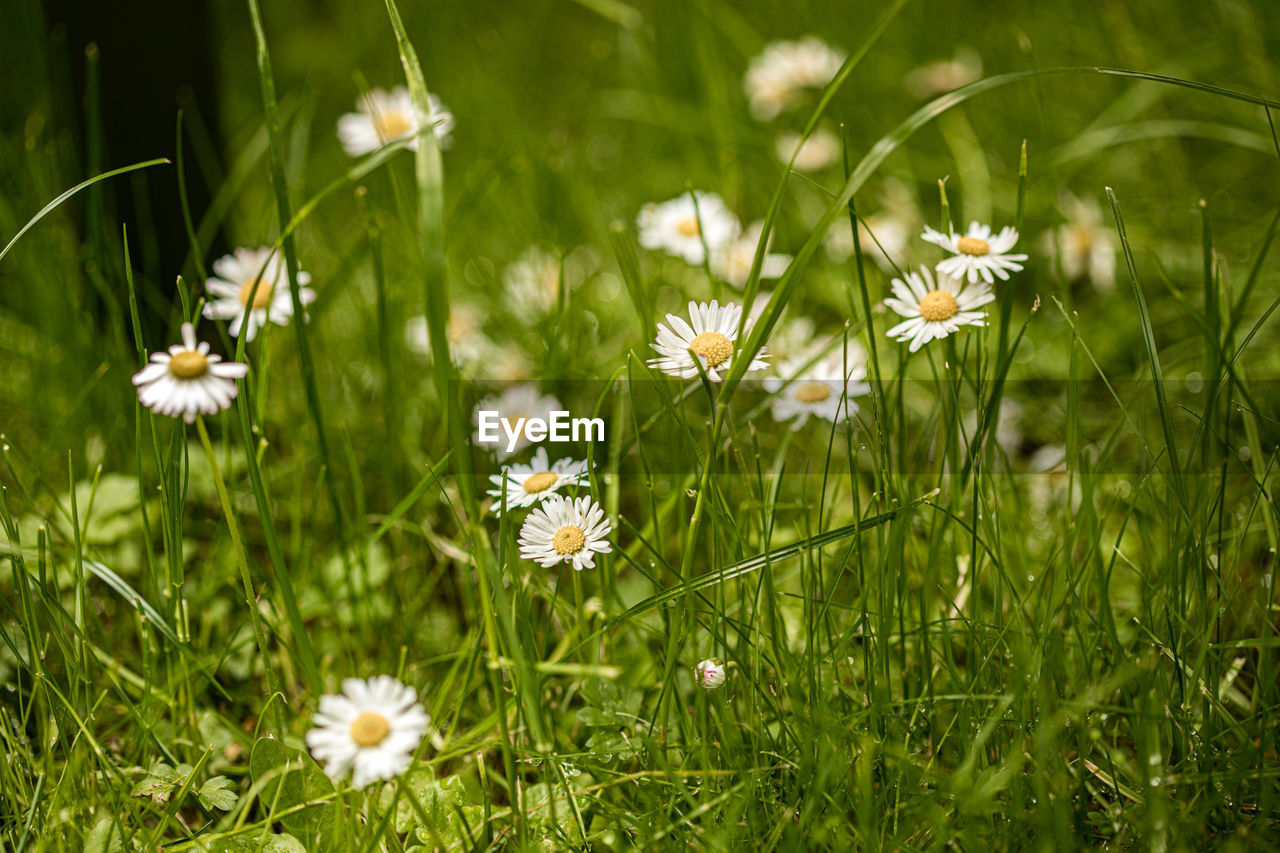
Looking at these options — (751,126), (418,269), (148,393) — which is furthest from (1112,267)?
(148,393)

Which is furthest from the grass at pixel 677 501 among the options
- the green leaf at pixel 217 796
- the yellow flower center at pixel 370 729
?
the yellow flower center at pixel 370 729

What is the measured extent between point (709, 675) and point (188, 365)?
51 cm

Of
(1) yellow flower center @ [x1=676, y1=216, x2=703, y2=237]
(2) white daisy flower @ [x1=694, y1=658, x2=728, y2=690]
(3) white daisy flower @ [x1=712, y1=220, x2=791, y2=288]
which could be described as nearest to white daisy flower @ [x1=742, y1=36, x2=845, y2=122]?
(3) white daisy flower @ [x1=712, y1=220, x2=791, y2=288]

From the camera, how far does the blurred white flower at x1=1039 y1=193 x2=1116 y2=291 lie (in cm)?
166

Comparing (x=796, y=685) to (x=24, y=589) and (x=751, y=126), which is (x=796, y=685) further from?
(x=751, y=126)

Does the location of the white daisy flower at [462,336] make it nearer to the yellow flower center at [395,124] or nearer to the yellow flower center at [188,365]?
the yellow flower center at [395,124]

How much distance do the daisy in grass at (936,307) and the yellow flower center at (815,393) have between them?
180mm

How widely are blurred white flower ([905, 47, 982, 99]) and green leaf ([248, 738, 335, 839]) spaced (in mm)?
1901

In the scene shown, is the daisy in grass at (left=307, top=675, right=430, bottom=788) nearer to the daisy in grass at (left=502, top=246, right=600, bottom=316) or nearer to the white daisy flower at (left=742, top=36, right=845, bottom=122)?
the daisy in grass at (left=502, top=246, right=600, bottom=316)

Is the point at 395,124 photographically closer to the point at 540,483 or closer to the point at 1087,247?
the point at 540,483

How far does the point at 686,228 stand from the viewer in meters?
1.59

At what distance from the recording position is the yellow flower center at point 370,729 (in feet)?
2.10

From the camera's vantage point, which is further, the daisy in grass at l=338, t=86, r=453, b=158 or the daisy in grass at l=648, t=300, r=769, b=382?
the daisy in grass at l=338, t=86, r=453, b=158

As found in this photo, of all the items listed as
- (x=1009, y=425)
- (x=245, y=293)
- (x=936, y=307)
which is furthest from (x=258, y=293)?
(x=1009, y=425)
